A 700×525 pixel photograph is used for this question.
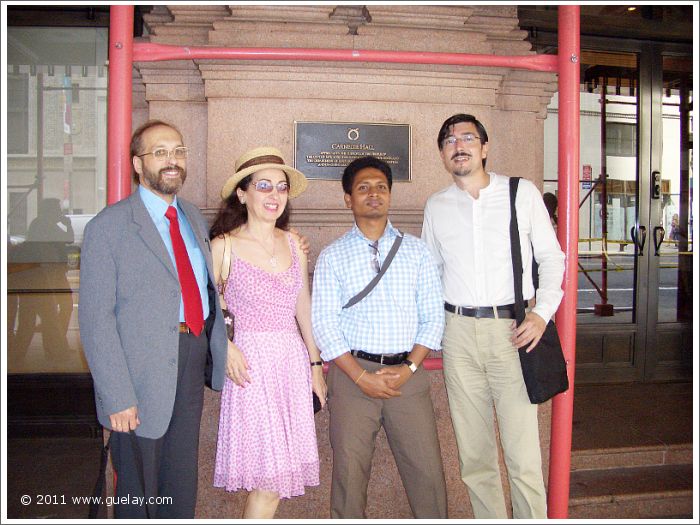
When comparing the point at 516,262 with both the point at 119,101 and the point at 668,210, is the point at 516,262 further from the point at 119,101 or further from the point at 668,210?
the point at 668,210

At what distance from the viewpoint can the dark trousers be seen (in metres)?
2.51

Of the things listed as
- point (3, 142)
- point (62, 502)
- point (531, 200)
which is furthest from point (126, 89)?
Result: point (62, 502)

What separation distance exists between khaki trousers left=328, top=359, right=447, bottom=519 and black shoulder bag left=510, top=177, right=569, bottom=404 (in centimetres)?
54

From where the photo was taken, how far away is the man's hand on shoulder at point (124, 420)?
2.39 metres

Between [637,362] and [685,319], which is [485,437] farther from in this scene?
[685,319]

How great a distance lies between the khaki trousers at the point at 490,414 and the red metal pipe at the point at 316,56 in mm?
1409

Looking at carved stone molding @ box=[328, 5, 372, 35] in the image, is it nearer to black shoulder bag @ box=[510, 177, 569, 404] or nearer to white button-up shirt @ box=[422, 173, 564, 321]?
white button-up shirt @ box=[422, 173, 564, 321]

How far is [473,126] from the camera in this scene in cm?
299

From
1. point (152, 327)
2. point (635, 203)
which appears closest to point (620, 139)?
point (635, 203)

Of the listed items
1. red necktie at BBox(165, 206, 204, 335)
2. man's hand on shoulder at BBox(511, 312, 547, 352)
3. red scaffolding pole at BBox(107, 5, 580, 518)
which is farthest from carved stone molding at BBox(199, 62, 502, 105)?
man's hand on shoulder at BBox(511, 312, 547, 352)

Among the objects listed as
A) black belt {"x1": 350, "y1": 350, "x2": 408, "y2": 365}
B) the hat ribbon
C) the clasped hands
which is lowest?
the clasped hands

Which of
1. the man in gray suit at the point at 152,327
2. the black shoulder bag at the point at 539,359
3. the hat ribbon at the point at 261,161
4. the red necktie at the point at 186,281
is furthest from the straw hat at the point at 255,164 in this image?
the black shoulder bag at the point at 539,359

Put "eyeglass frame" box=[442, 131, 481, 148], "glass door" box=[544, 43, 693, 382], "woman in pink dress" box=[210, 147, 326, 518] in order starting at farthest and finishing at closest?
"glass door" box=[544, 43, 693, 382] → "eyeglass frame" box=[442, 131, 481, 148] → "woman in pink dress" box=[210, 147, 326, 518]

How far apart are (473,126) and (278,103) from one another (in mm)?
1425
